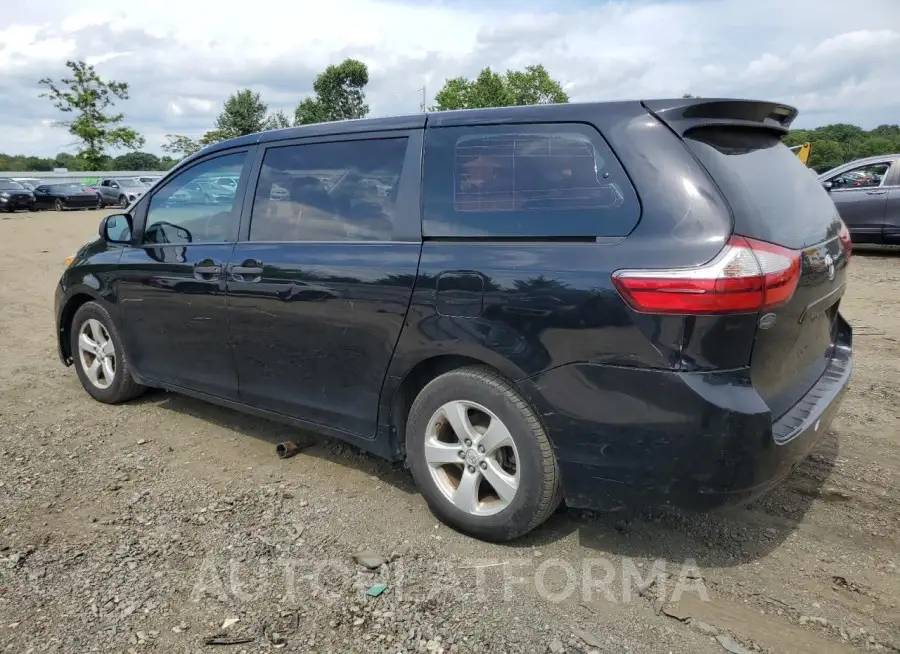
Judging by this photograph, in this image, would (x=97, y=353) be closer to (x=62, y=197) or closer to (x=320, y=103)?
(x=62, y=197)

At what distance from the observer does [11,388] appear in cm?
543

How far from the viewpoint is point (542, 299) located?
2.65 metres

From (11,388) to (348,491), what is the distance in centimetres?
341

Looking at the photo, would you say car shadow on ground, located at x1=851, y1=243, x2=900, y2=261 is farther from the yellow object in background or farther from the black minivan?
the black minivan

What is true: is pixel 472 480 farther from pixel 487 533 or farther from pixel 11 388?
pixel 11 388

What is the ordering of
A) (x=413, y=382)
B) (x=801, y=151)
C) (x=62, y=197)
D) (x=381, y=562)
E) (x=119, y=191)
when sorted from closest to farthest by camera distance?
(x=381, y=562) < (x=413, y=382) < (x=801, y=151) < (x=62, y=197) < (x=119, y=191)

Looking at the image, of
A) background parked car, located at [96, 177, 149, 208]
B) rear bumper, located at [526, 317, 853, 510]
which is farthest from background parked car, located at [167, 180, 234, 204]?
background parked car, located at [96, 177, 149, 208]

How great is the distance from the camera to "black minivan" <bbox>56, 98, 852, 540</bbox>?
2.45 metres

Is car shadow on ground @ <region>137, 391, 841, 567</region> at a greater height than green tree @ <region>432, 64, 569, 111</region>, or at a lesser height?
lesser

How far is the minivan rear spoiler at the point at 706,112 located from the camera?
2.61 meters

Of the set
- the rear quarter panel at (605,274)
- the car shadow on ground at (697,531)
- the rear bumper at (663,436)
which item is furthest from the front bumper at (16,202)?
the rear bumper at (663,436)

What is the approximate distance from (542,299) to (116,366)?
3389 mm

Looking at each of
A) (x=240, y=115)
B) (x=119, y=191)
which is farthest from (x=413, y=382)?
(x=240, y=115)

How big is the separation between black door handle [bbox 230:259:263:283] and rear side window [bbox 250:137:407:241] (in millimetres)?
152
